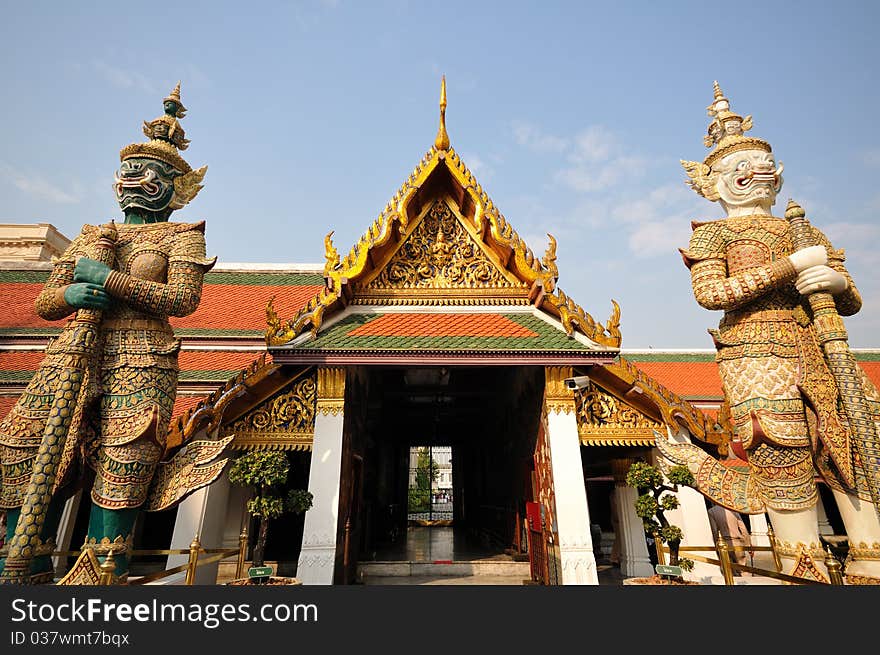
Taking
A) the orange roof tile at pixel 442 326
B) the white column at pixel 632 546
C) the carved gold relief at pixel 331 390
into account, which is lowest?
the white column at pixel 632 546

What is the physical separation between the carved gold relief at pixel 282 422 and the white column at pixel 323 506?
0.71ft

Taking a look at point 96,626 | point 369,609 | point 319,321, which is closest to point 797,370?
point 369,609

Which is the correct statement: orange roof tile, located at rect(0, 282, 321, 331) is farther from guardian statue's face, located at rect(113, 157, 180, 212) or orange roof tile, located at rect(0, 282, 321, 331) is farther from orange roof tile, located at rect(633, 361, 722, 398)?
orange roof tile, located at rect(633, 361, 722, 398)

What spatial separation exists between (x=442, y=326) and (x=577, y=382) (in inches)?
71.4

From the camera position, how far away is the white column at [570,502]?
4.93 metres

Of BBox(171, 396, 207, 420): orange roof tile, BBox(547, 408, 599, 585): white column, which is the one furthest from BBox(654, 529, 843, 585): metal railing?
BBox(171, 396, 207, 420): orange roof tile

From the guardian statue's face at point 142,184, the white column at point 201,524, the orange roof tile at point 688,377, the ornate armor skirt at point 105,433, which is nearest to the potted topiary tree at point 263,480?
the ornate armor skirt at point 105,433

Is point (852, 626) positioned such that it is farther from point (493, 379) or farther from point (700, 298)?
point (493, 379)

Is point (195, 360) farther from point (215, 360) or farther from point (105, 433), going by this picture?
point (105, 433)

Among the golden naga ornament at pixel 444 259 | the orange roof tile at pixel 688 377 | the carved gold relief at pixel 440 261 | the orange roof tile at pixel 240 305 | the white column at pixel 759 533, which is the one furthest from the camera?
the orange roof tile at pixel 688 377

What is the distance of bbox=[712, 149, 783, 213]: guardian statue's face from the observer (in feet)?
16.4

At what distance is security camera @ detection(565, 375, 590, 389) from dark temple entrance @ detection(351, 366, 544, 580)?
405 mm

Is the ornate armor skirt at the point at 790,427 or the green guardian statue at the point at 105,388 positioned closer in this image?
the green guardian statue at the point at 105,388

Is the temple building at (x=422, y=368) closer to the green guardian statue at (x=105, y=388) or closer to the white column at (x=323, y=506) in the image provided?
the white column at (x=323, y=506)
